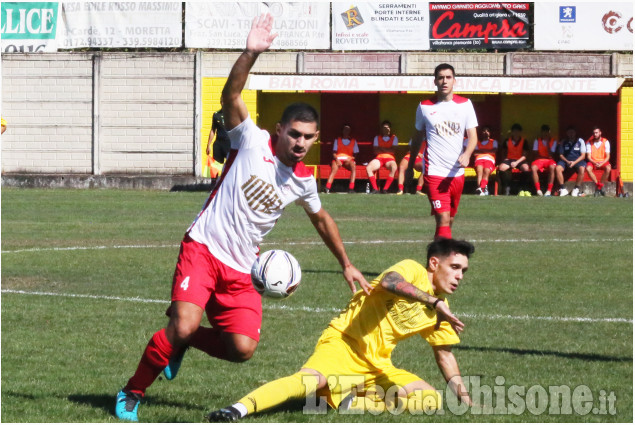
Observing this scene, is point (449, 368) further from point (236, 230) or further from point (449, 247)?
point (236, 230)

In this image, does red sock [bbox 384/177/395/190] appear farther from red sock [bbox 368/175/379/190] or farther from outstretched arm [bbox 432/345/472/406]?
outstretched arm [bbox 432/345/472/406]

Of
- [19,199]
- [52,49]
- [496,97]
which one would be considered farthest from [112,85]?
[496,97]

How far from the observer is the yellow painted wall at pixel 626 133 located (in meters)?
30.5

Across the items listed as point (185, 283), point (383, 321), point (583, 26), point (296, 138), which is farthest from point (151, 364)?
point (583, 26)

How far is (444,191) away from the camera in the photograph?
12.9m

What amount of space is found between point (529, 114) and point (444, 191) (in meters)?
19.5

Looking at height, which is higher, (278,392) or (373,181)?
(373,181)

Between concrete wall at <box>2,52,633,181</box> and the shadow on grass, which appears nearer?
the shadow on grass

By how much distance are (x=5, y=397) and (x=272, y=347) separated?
2.42 meters

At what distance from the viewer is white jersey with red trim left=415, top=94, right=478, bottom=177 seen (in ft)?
42.7

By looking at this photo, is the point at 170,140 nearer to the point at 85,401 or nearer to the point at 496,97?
the point at 496,97

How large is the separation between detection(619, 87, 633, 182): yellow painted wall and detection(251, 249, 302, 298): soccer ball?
82.5 ft

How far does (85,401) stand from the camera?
269 inches

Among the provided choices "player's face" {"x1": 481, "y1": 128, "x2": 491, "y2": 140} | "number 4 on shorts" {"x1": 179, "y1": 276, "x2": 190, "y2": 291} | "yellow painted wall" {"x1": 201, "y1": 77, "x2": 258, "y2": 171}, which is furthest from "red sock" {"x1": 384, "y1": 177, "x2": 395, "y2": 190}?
"number 4 on shorts" {"x1": 179, "y1": 276, "x2": 190, "y2": 291}
